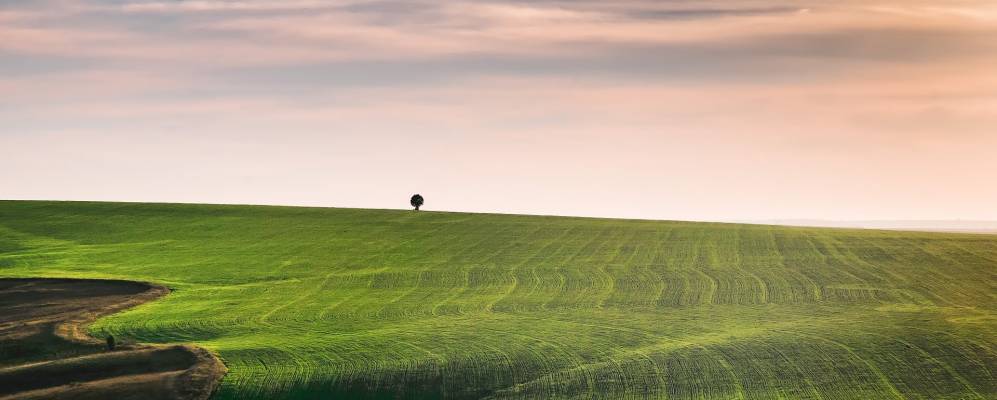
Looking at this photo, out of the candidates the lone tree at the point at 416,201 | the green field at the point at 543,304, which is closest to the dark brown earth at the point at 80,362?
the green field at the point at 543,304

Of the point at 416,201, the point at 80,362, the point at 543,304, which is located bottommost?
the point at 80,362

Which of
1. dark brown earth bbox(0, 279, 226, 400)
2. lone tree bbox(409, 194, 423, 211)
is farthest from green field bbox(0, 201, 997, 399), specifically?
lone tree bbox(409, 194, 423, 211)

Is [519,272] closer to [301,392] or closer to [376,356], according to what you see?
[376,356]

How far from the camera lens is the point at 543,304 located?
42062 millimetres

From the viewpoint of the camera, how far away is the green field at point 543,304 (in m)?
28.6

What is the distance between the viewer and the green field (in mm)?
28625

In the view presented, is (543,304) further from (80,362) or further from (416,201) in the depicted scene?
(416,201)

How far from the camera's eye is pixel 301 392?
90.6 ft

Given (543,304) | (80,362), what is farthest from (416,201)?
(80,362)

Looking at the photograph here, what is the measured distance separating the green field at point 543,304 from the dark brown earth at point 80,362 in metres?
1.19

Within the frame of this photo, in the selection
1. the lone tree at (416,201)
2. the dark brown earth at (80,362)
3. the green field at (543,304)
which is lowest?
the dark brown earth at (80,362)

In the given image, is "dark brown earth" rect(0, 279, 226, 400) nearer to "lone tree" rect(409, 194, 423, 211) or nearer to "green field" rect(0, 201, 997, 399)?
"green field" rect(0, 201, 997, 399)

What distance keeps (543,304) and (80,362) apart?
63.3ft

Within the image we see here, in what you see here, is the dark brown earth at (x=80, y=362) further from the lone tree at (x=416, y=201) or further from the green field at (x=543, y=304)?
the lone tree at (x=416, y=201)
